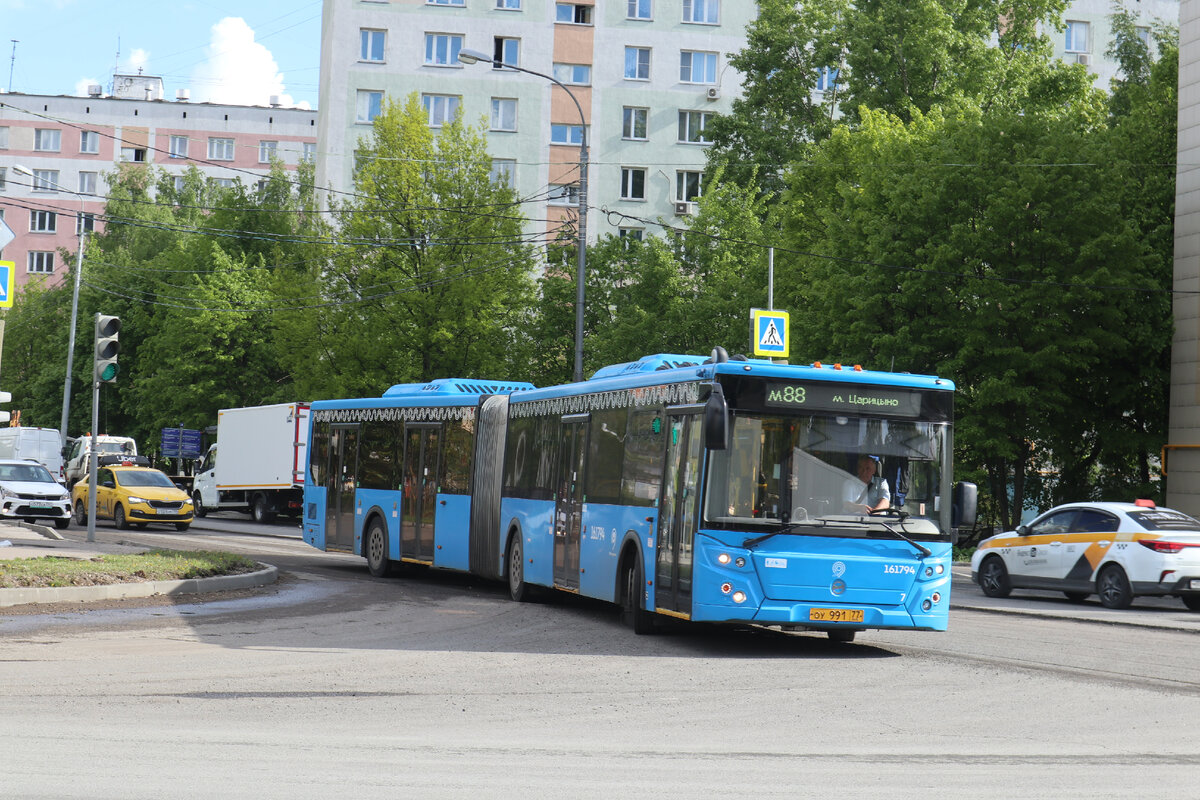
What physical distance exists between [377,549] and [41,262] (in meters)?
78.9

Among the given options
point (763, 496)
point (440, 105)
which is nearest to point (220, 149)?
point (440, 105)

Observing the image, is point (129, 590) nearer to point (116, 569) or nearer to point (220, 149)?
point (116, 569)

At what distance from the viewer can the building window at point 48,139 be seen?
9162 centimetres

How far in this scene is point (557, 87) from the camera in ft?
212

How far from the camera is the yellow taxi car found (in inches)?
1425

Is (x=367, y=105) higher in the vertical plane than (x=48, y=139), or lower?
lower

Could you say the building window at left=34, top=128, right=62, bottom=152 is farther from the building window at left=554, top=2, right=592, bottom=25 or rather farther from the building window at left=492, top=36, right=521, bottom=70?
the building window at left=554, top=2, right=592, bottom=25

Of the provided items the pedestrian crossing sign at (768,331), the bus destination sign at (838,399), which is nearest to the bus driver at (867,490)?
the bus destination sign at (838,399)

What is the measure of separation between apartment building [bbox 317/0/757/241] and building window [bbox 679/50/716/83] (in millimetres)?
45

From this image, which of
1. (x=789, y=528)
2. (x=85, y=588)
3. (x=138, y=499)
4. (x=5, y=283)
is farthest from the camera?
(x=138, y=499)

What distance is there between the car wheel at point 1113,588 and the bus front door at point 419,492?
976cm

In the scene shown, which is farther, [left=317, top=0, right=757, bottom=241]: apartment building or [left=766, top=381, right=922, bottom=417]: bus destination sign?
[left=317, top=0, right=757, bottom=241]: apartment building

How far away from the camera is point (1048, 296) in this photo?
32.1 meters

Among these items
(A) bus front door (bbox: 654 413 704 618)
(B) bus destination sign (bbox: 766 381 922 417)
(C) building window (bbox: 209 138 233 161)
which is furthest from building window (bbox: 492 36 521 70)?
(B) bus destination sign (bbox: 766 381 922 417)
